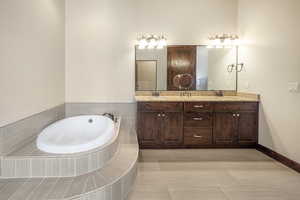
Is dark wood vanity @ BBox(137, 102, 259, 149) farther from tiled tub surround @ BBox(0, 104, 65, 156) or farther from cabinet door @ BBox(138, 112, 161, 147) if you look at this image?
tiled tub surround @ BBox(0, 104, 65, 156)

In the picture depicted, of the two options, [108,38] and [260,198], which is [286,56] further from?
[108,38]

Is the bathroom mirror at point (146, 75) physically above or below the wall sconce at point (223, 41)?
below

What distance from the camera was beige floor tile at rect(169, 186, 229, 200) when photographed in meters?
2.66

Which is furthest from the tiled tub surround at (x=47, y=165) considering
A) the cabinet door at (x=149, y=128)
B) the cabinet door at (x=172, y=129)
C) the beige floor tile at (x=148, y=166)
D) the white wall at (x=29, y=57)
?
the cabinet door at (x=172, y=129)

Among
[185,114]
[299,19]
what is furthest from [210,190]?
[299,19]

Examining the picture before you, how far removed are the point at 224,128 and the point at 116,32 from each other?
259 cm

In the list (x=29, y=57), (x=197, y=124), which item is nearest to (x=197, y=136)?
(x=197, y=124)

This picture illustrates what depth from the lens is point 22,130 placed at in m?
3.03

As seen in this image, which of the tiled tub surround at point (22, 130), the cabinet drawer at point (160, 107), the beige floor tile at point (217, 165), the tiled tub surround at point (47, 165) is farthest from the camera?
the cabinet drawer at point (160, 107)

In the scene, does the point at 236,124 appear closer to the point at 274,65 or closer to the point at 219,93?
the point at 219,93

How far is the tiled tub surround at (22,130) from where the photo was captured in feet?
8.64

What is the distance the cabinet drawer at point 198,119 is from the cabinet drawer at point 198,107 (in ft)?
0.23

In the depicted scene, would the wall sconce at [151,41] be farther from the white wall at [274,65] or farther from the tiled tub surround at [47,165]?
the tiled tub surround at [47,165]

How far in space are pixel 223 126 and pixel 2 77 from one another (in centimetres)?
337
